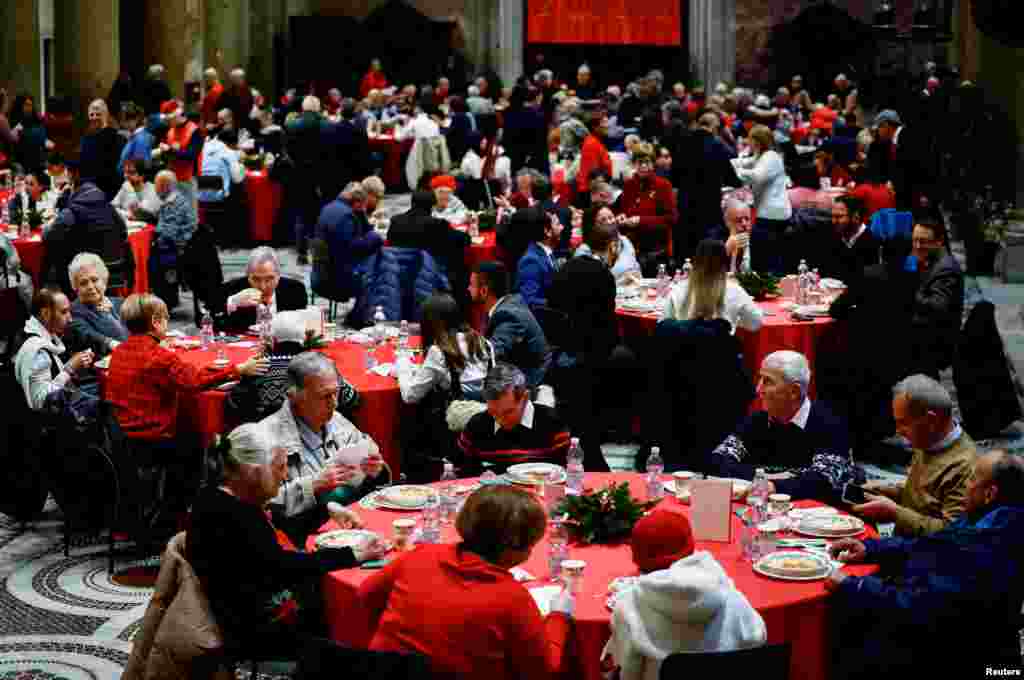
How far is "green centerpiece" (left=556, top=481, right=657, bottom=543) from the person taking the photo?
5316mm

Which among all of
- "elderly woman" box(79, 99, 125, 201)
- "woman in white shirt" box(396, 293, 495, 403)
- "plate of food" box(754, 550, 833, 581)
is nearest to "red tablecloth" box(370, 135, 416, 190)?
"elderly woman" box(79, 99, 125, 201)

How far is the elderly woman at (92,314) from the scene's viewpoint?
8.27m

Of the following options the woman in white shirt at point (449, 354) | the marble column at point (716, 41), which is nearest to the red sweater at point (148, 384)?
the woman in white shirt at point (449, 354)

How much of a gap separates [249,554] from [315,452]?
1.39m

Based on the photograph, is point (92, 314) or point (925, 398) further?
point (92, 314)

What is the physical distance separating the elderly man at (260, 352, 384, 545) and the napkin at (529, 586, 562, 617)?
1.28 m

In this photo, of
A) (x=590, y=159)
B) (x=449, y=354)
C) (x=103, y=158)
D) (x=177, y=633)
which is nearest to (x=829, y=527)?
(x=177, y=633)

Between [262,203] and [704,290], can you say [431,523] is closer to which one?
[704,290]

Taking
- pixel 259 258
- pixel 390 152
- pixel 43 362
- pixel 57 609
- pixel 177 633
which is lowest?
pixel 57 609

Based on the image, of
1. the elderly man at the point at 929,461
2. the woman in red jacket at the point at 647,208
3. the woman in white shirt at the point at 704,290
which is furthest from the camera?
the woman in red jacket at the point at 647,208

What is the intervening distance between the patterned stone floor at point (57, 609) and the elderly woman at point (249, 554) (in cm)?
148

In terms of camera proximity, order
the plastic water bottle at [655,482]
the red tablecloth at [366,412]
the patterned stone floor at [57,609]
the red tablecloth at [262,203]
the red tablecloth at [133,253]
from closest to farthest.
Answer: the plastic water bottle at [655,482], the patterned stone floor at [57,609], the red tablecloth at [366,412], the red tablecloth at [133,253], the red tablecloth at [262,203]

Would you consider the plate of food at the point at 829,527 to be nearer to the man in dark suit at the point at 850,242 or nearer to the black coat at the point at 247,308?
the black coat at the point at 247,308

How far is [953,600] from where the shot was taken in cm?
469
